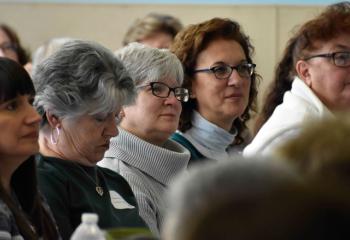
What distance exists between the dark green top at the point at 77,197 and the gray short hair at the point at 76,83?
0.18m

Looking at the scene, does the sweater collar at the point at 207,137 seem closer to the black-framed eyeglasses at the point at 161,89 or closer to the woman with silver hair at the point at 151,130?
the woman with silver hair at the point at 151,130

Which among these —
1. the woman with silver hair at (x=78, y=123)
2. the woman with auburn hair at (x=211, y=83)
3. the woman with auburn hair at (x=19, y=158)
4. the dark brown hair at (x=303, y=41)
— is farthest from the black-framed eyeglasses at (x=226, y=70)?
the woman with auburn hair at (x=19, y=158)

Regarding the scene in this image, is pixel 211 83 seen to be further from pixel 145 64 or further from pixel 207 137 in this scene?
pixel 145 64

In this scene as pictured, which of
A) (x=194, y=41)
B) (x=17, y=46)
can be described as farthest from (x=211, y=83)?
(x=17, y=46)

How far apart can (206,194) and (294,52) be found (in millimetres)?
2815

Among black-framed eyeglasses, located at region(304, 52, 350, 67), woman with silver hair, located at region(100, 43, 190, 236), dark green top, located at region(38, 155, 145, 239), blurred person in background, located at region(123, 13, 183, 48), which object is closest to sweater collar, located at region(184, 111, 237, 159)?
woman with silver hair, located at region(100, 43, 190, 236)

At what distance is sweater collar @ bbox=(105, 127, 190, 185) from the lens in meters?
3.14

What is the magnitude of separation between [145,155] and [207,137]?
2.02ft

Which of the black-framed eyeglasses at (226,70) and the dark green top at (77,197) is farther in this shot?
the black-framed eyeglasses at (226,70)

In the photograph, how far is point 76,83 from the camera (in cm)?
261

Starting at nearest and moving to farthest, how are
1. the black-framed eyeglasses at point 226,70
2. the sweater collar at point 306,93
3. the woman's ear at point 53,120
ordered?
the woman's ear at point 53,120 → the sweater collar at point 306,93 → the black-framed eyeglasses at point 226,70

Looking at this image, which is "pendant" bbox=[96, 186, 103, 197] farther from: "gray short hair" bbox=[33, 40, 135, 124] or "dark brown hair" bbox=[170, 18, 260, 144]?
"dark brown hair" bbox=[170, 18, 260, 144]

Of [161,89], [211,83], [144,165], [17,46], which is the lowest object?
[17,46]

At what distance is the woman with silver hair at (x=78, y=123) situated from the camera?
258cm
